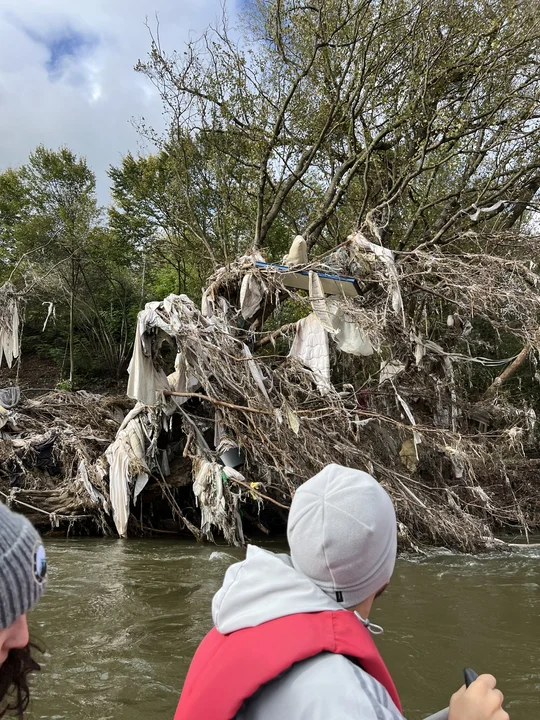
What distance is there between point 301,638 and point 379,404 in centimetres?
845

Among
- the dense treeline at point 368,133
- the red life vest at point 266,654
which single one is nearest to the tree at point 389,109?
the dense treeline at point 368,133

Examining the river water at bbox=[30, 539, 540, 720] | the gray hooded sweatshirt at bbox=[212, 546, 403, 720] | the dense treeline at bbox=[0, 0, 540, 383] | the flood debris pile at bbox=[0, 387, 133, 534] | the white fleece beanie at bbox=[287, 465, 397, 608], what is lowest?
the river water at bbox=[30, 539, 540, 720]

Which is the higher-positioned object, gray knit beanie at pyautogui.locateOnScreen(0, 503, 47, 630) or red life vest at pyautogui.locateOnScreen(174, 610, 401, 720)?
gray knit beanie at pyautogui.locateOnScreen(0, 503, 47, 630)

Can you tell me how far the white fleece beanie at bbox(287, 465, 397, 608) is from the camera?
1349mm

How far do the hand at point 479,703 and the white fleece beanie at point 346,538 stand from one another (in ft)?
0.94

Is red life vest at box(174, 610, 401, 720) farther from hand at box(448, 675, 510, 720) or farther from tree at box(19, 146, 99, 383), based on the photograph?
tree at box(19, 146, 99, 383)

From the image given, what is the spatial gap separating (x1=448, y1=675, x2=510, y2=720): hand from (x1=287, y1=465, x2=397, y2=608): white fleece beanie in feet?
0.94

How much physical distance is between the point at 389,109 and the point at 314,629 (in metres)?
12.3

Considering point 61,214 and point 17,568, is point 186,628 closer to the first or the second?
point 17,568

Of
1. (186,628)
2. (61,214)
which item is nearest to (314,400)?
(186,628)

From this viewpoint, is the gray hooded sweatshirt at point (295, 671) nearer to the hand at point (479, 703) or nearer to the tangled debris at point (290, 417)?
the hand at point (479, 703)

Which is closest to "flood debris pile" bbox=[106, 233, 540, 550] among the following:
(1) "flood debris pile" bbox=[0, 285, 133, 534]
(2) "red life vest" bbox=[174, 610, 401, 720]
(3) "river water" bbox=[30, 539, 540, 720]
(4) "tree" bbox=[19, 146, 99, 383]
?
(1) "flood debris pile" bbox=[0, 285, 133, 534]

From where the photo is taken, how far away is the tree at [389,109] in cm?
1106

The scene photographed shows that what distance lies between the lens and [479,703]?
4.20 feet
